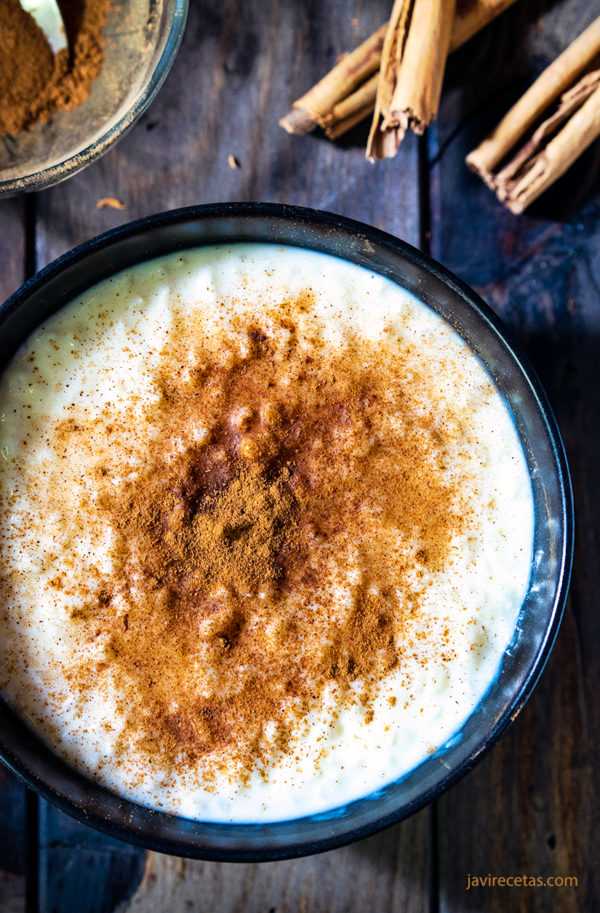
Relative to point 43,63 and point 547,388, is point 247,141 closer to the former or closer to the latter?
point 43,63

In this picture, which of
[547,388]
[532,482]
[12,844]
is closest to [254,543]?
[532,482]

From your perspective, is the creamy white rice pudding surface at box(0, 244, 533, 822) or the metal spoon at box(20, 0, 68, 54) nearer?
the creamy white rice pudding surface at box(0, 244, 533, 822)

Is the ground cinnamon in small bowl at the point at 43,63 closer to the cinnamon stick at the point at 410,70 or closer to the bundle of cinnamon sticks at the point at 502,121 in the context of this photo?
the bundle of cinnamon sticks at the point at 502,121

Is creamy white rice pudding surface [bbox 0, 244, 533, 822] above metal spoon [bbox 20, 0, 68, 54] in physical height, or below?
below

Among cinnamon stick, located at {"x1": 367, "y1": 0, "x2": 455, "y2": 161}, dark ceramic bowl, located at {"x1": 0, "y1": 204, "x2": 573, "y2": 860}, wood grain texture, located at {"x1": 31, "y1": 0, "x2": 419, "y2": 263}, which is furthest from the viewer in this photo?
wood grain texture, located at {"x1": 31, "y1": 0, "x2": 419, "y2": 263}

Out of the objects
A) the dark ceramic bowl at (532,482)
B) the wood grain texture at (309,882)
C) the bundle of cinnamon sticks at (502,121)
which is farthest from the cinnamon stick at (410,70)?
the wood grain texture at (309,882)

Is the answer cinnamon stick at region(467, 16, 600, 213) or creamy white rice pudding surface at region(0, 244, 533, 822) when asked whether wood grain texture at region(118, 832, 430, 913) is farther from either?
cinnamon stick at region(467, 16, 600, 213)

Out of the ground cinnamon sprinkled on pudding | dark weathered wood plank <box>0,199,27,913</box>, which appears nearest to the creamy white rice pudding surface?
the ground cinnamon sprinkled on pudding
